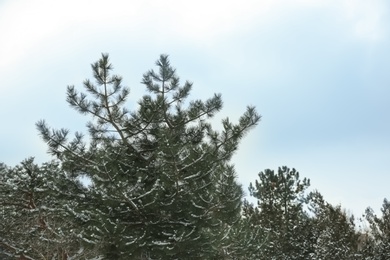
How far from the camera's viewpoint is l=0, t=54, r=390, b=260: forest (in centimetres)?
1194

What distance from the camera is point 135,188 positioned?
39.9ft

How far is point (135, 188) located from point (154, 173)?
1167mm

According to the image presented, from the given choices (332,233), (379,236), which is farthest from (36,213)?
(379,236)

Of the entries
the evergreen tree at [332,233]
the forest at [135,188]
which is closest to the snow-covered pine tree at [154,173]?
the forest at [135,188]

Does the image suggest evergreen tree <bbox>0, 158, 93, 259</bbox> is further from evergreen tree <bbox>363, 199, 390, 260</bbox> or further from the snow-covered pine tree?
evergreen tree <bbox>363, 199, 390, 260</bbox>

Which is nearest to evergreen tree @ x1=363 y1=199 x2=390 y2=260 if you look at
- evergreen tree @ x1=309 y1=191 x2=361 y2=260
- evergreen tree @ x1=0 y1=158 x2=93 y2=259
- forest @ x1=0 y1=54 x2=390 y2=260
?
evergreen tree @ x1=309 y1=191 x2=361 y2=260

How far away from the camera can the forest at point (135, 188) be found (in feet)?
39.2

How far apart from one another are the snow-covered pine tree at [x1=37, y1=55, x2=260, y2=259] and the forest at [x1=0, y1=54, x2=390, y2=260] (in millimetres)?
30

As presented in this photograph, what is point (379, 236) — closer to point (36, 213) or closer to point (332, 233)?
point (332, 233)

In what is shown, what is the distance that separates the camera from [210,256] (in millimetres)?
12836

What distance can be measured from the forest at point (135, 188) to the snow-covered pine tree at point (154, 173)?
0.10 ft

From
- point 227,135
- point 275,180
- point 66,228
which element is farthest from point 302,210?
point 66,228

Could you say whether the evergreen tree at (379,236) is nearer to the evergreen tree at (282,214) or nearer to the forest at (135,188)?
the evergreen tree at (282,214)

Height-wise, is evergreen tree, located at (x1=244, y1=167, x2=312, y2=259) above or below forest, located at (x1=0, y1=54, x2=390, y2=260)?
Answer: above
